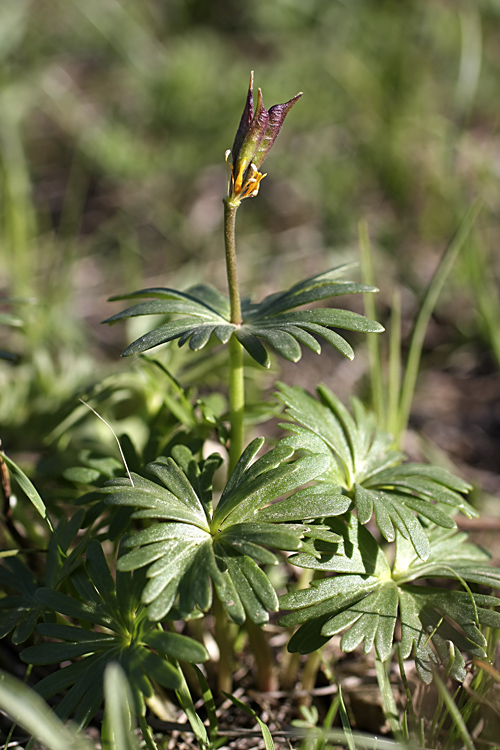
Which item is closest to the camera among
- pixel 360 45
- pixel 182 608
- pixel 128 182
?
pixel 182 608

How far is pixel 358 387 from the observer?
287cm

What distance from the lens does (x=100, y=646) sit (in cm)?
118

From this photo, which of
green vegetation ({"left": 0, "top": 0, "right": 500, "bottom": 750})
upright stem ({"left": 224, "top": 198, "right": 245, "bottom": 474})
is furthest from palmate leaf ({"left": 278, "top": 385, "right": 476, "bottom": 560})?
upright stem ({"left": 224, "top": 198, "right": 245, "bottom": 474})

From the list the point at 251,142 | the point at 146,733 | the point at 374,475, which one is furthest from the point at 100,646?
the point at 251,142

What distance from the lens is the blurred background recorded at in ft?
9.72

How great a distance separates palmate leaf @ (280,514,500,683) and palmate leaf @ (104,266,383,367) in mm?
396

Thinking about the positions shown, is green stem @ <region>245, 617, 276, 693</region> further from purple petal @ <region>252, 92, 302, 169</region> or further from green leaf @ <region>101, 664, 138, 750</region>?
purple petal @ <region>252, 92, 302, 169</region>

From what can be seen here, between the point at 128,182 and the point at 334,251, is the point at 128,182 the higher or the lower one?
the higher one

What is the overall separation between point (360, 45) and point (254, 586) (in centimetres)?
454

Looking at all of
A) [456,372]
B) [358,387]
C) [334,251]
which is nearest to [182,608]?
[358,387]

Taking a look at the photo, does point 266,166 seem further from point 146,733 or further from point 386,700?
point 146,733

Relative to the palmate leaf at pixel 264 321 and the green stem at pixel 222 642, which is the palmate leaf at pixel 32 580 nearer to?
the green stem at pixel 222 642

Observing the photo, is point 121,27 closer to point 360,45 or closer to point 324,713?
point 360,45

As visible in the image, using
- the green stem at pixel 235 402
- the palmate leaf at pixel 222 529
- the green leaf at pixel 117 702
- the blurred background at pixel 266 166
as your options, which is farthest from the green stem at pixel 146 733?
the blurred background at pixel 266 166
